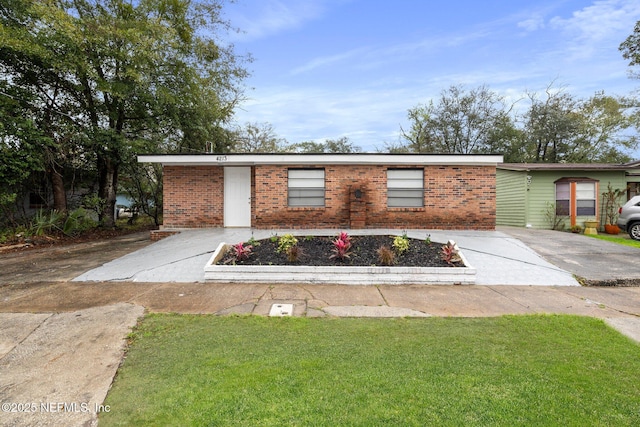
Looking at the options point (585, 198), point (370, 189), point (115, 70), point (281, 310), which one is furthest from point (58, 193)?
point (585, 198)

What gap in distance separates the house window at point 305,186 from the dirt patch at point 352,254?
310 centimetres

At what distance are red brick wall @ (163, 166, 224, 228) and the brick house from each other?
416mm

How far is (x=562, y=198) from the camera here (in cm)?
1442

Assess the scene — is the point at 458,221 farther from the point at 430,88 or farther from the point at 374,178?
the point at 430,88

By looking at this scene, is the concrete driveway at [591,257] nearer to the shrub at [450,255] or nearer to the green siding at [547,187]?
the shrub at [450,255]

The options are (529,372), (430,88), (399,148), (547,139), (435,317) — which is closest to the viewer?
(529,372)

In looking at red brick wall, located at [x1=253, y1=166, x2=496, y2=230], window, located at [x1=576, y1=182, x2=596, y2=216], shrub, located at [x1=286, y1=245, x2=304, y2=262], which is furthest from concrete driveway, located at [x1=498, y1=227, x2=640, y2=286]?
shrub, located at [x1=286, y1=245, x2=304, y2=262]

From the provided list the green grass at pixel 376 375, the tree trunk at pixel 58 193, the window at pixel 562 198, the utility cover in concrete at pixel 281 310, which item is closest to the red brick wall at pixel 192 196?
the tree trunk at pixel 58 193

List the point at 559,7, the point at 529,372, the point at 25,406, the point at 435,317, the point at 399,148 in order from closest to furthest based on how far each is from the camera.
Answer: the point at 25,406 → the point at 529,372 → the point at 435,317 → the point at 559,7 → the point at 399,148

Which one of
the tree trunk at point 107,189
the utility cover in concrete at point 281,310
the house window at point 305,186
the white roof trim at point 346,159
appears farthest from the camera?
the tree trunk at point 107,189

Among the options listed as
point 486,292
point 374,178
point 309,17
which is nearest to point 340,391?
point 486,292

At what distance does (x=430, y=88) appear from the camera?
1052 inches

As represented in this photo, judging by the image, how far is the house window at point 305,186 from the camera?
11188mm

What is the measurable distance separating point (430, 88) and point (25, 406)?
2940 cm
